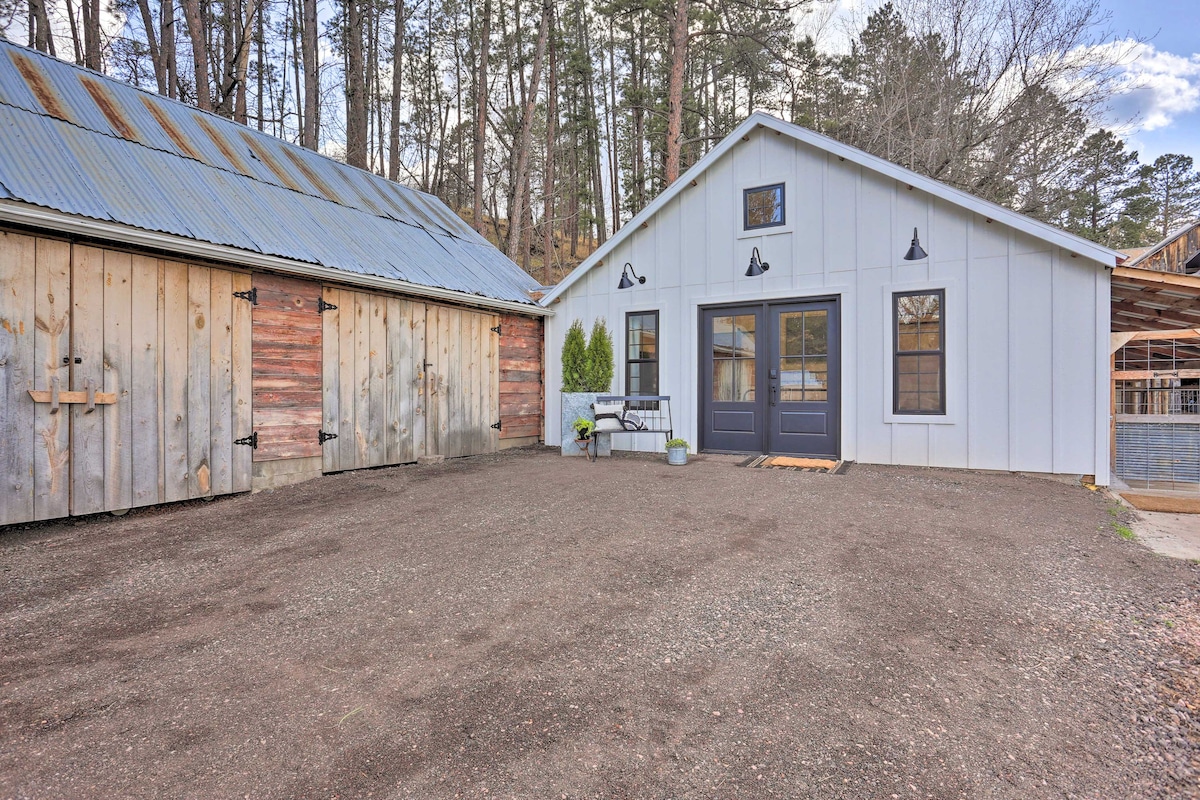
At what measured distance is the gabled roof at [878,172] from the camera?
527 centimetres

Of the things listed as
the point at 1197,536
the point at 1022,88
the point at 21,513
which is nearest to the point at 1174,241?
the point at 1022,88

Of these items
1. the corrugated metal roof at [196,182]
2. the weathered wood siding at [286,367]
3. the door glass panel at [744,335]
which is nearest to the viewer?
the corrugated metal roof at [196,182]

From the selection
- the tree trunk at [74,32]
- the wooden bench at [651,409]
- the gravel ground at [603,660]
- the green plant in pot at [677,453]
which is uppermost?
the tree trunk at [74,32]

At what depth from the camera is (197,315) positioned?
16.1 ft

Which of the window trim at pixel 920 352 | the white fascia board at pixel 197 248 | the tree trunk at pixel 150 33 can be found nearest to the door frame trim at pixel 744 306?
the window trim at pixel 920 352

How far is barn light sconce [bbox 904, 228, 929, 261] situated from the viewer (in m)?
6.14

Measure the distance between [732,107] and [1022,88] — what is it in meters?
8.10

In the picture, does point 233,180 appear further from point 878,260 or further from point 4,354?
point 878,260

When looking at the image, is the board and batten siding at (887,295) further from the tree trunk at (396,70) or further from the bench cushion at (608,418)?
the tree trunk at (396,70)

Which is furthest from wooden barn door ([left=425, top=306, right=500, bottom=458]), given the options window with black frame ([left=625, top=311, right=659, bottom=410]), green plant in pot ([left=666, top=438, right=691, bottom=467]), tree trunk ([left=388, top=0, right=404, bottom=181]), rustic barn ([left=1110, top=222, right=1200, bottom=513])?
tree trunk ([left=388, top=0, right=404, bottom=181])

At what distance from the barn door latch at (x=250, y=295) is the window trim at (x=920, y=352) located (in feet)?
22.5

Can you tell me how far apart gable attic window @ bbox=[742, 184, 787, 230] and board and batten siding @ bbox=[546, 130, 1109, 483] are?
0.28 ft

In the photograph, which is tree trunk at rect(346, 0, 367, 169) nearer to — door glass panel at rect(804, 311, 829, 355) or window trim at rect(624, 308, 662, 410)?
window trim at rect(624, 308, 662, 410)

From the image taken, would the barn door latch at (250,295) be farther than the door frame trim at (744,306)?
No
